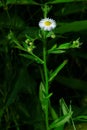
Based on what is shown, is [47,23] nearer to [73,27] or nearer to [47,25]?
[47,25]

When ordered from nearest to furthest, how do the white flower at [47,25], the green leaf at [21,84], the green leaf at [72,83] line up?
the white flower at [47,25] → the green leaf at [21,84] → the green leaf at [72,83]

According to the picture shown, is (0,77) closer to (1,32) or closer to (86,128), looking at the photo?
(1,32)

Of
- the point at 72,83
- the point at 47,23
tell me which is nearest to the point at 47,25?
the point at 47,23

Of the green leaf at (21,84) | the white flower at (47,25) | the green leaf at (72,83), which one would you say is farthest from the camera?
the green leaf at (72,83)

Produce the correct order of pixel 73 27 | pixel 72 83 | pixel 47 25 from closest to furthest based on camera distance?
pixel 47 25 < pixel 73 27 < pixel 72 83

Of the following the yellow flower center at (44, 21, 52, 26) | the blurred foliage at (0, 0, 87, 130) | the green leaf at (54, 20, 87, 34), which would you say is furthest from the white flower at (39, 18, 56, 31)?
the green leaf at (54, 20, 87, 34)

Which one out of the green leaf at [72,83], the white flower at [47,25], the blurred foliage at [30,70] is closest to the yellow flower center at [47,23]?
the white flower at [47,25]

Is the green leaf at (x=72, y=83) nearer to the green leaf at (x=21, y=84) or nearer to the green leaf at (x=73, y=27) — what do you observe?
the green leaf at (x=21, y=84)

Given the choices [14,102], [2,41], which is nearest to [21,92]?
[14,102]
